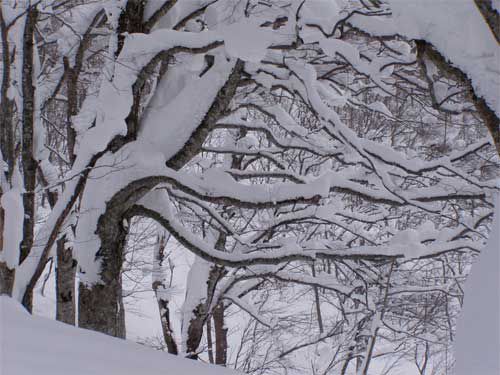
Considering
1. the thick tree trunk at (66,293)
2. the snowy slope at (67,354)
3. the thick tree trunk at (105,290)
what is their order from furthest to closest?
the thick tree trunk at (66,293) → the thick tree trunk at (105,290) → the snowy slope at (67,354)

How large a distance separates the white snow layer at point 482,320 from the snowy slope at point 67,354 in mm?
1564

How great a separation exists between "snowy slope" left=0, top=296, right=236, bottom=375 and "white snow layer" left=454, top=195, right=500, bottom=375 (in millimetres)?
1564

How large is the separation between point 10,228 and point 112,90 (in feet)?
5.10

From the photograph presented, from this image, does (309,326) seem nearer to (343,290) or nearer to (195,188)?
(343,290)

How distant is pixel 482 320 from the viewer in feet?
6.62

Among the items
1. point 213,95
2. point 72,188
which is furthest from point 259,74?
point 72,188

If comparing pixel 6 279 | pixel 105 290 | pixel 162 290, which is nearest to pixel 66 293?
pixel 6 279

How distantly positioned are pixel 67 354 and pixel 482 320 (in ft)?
6.23

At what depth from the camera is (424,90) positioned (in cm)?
460

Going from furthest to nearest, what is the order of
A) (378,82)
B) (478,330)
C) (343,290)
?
(343,290), (378,82), (478,330)

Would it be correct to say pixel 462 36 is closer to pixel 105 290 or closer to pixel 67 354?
Answer: pixel 67 354

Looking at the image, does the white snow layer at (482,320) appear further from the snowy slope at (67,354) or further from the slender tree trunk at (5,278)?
the slender tree trunk at (5,278)

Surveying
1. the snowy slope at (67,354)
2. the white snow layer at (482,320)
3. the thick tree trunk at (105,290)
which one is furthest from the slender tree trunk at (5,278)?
the white snow layer at (482,320)

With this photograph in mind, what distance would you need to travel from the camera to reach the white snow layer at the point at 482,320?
1950 millimetres
